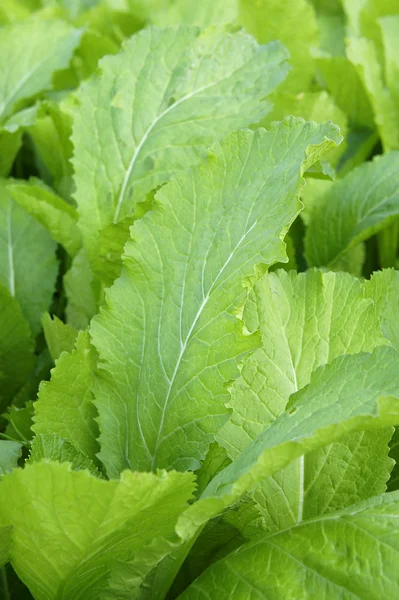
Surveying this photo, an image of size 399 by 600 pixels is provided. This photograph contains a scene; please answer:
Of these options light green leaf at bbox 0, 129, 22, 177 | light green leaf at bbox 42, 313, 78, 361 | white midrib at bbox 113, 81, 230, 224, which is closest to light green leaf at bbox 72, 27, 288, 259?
white midrib at bbox 113, 81, 230, 224

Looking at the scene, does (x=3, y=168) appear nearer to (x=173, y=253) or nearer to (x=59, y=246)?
(x=59, y=246)

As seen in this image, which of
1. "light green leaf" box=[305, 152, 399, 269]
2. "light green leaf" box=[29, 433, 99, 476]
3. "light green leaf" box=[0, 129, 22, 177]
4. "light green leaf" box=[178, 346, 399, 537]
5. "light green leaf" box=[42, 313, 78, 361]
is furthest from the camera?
"light green leaf" box=[0, 129, 22, 177]

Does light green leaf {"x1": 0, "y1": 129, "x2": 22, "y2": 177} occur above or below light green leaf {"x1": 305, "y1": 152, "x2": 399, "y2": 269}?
above

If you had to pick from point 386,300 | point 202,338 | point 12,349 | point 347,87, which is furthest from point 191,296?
point 347,87

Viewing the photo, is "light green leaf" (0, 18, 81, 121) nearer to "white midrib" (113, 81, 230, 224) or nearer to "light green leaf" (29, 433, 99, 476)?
"white midrib" (113, 81, 230, 224)

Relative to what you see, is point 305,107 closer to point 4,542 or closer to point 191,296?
point 191,296

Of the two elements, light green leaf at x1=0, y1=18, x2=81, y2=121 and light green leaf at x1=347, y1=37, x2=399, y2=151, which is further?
light green leaf at x1=0, y1=18, x2=81, y2=121
